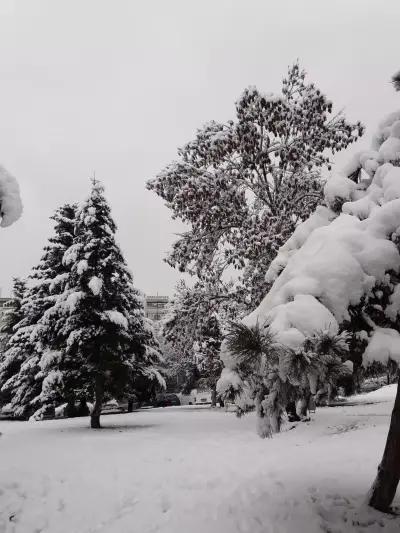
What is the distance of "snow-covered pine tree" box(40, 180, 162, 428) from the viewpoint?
52.0 feet

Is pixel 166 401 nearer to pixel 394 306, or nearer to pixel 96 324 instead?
pixel 96 324

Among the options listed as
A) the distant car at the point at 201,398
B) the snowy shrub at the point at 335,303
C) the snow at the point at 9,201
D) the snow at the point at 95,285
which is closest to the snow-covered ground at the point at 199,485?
the snowy shrub at the point at 335,303

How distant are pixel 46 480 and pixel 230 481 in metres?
3.16

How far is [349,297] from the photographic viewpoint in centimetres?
393

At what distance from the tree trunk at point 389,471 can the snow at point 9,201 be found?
4.30 metres

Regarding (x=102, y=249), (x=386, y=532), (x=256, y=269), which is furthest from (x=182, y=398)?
(x=386, y=532)

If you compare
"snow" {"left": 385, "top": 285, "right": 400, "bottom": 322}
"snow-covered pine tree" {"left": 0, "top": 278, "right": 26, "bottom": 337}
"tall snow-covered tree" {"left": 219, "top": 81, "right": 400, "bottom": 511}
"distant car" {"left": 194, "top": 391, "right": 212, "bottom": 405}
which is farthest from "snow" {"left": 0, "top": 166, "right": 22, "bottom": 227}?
"distant car" {"left": 194, "top": 391, "right": 212, "bottom": 405}

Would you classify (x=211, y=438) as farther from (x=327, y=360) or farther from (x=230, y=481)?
(x=327, y=360)

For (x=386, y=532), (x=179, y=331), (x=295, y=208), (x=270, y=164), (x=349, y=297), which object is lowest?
(x=386, y=532)

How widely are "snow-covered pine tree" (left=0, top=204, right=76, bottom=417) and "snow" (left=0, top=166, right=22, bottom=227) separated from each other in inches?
571

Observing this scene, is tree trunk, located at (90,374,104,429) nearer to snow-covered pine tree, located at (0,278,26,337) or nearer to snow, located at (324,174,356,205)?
snow, located at (324,174,356,205)

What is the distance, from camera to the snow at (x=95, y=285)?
52.6 feet

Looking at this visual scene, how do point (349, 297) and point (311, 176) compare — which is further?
point (311, 176)

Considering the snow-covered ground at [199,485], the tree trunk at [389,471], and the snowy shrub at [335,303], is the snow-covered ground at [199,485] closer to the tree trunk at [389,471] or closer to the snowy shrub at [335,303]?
the tree trunk at [389,471]
